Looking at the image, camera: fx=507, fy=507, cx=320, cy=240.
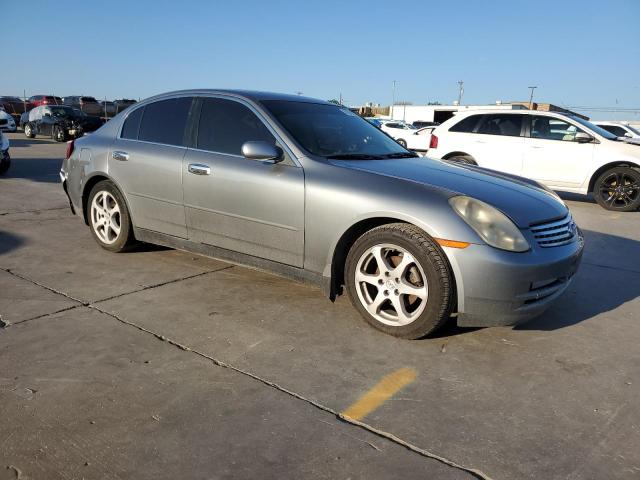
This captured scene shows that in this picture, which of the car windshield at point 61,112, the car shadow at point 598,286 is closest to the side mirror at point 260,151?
the car shadow at point 598,286

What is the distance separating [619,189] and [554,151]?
125 centimetres

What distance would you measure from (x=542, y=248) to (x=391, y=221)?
0.92 metres

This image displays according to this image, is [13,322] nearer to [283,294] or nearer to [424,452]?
[283,294]

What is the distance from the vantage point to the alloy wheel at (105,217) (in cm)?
478

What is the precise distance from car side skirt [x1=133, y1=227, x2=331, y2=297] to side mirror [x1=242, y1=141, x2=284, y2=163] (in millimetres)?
750

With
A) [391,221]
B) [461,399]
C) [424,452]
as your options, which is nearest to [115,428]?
[424,452]

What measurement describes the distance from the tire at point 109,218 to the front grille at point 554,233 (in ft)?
11.3

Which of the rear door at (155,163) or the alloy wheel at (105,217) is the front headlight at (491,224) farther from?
the alloy wheel at (105,217)

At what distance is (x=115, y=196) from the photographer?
15.4 feet

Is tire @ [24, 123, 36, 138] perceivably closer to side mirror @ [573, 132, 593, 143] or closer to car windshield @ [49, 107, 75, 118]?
car windshield @ [49, 107, 75, 118]

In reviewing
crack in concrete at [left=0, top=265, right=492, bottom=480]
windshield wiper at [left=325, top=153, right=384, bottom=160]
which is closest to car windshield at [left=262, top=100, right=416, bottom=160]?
windshield wiper at [left=325, top=153, right=384, bottom=160]

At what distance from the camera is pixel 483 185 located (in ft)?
11.3

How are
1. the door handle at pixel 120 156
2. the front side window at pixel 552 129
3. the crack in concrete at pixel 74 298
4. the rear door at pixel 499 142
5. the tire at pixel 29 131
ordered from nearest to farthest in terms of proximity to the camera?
1. the crack in concrete at pixel 74 298
2. the door handle at pixel 120 156
3. the front side window at pixel 552 129
4. the rear door at pixel 499 142
5. the tire at pixel 29 131

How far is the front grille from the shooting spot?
312cm
